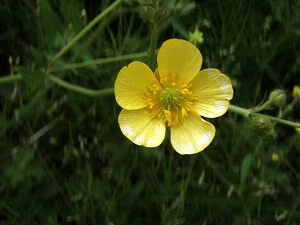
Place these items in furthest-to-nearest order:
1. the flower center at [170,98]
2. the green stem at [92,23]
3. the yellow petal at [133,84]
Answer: the green stem at [92,23] → the flower center at [170,98] → the yellow petal at [133,84]

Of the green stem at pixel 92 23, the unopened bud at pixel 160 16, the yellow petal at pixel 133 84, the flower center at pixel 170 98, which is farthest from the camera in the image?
the green stem at pixel 92 23

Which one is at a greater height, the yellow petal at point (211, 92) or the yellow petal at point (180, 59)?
the yellow petal at point (180, 59)

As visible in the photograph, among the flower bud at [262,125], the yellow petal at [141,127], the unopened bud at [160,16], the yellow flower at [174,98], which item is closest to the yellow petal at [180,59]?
the yellow flower at [174,98]

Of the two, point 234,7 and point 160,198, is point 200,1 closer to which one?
point 234,7

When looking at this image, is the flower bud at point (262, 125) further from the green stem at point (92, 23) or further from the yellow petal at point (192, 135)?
the green stem at point (92, 23)

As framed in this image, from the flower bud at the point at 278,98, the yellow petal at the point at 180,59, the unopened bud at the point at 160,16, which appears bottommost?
the flower bud at the point at 278,98

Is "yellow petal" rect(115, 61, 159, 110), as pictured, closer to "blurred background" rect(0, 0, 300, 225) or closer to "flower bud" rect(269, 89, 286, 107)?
"blurred background" rect(0, 0, 300, 225)

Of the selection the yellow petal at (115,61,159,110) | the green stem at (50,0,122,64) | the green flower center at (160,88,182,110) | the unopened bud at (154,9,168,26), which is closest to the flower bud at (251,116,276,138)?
the green flower center at (160,88,182,110)
